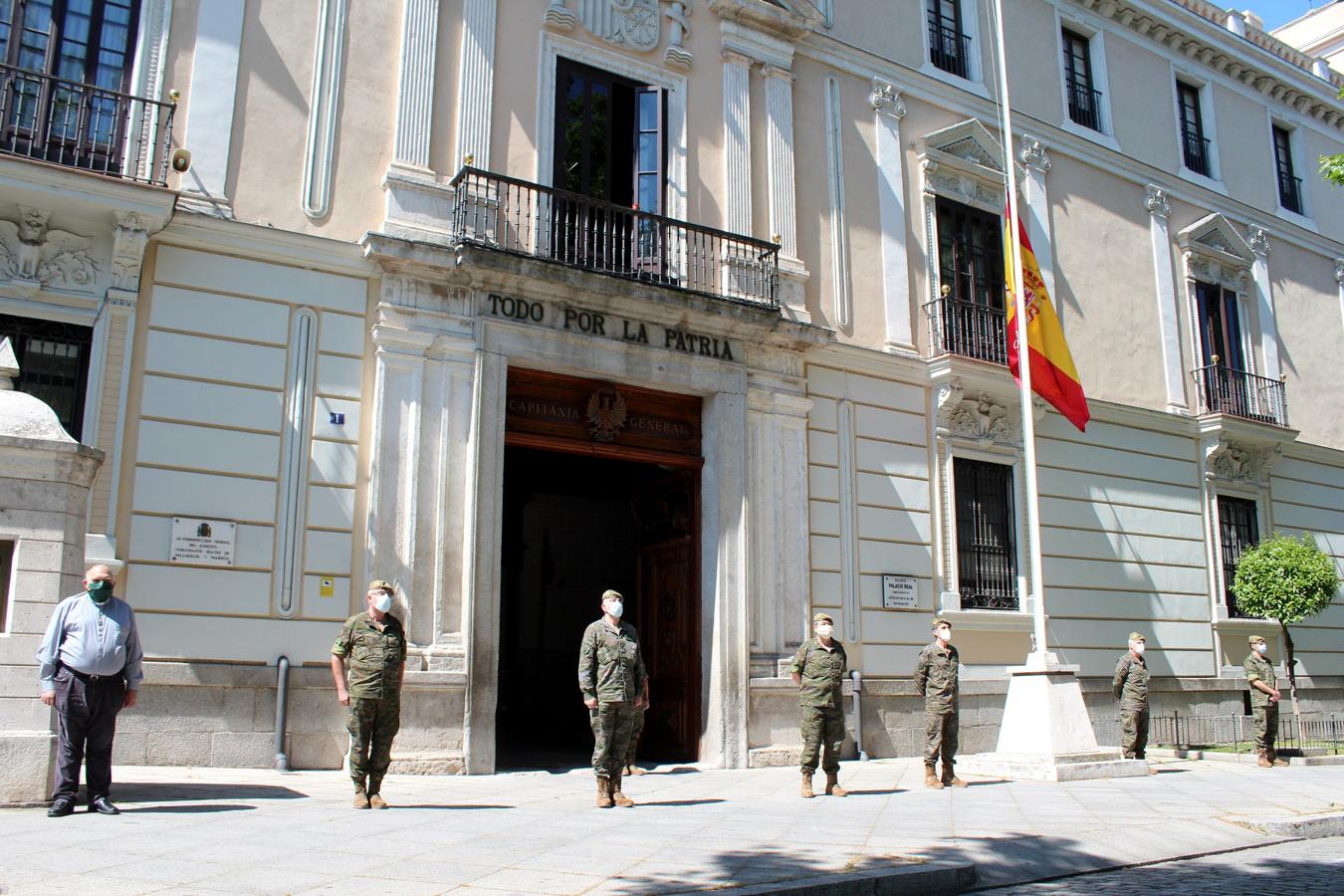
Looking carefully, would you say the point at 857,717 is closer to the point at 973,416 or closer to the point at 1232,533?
the point at 973,416

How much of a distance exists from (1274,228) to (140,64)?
20063 millimetres

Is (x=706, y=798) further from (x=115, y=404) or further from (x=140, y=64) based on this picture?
(x=140, y=64)

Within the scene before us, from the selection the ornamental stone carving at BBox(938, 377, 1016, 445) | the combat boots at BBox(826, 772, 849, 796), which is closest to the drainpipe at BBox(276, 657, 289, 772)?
the combat boots at BBox(826, 772, 849, 796)

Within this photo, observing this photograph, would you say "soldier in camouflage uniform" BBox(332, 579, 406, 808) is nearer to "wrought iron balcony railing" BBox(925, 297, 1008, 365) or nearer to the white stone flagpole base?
the white stone flagpole base

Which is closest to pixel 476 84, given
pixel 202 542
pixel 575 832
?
pixel 202 542

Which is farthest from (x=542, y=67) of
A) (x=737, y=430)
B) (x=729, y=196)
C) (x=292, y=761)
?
(x=292, y=761)

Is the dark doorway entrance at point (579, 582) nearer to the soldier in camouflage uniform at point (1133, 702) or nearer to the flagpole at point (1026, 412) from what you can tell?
the flagpole at point (1026, 412)

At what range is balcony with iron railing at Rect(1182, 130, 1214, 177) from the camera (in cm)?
2111

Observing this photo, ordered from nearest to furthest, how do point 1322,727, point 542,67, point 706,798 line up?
1. point 706,798
2. point 542,67
3. point 1322,727

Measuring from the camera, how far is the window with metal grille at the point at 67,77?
11.0 m

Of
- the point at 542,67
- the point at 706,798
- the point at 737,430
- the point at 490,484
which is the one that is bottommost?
the point at 706,798

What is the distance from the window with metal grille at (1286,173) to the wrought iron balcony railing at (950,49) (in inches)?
336

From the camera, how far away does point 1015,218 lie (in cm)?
1509

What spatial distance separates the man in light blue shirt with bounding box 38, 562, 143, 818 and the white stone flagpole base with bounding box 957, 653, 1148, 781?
8.69 meters
